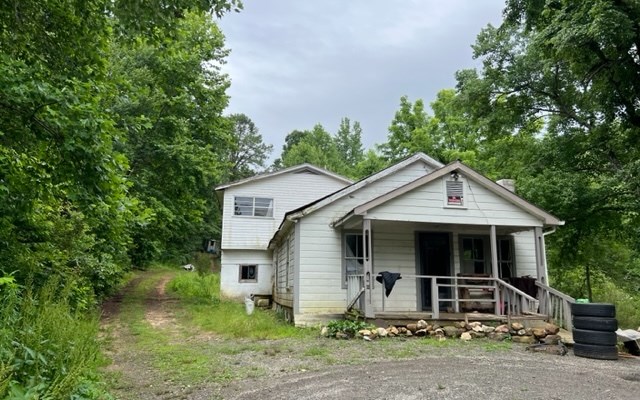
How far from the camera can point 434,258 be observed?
11844 mm

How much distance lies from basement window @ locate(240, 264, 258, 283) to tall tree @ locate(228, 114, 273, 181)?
97.2ft

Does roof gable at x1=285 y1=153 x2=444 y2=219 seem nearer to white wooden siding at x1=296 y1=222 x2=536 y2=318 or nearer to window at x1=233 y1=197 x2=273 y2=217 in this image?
white wooden siding at x1=296 y1=222 x2=536 y2=318

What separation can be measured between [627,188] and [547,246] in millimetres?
4852

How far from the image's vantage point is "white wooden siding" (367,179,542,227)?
33.1 ft

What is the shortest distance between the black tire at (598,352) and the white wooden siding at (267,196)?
13.0 m

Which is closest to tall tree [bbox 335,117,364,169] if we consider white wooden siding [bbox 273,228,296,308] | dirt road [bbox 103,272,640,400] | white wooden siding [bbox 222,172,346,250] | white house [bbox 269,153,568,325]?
white wooden siding [bbox 222,172,346,250]

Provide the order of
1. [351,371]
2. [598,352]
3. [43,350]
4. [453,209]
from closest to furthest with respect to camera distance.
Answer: [43,350] < [351,371] < [598,352] < [453,209]

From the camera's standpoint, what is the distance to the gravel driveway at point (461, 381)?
4.88 meters

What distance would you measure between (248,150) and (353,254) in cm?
3971

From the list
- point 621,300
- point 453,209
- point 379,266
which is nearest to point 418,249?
point 379,266

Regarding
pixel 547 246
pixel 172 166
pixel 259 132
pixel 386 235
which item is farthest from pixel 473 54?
pixel 259 132

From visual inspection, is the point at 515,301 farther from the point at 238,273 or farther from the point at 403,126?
the point at 403,126

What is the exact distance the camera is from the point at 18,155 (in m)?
5.71

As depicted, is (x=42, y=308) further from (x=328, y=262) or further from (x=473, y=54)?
(x=473, y=54)
